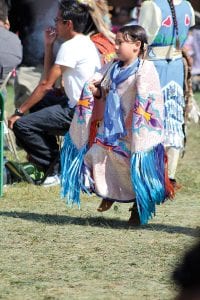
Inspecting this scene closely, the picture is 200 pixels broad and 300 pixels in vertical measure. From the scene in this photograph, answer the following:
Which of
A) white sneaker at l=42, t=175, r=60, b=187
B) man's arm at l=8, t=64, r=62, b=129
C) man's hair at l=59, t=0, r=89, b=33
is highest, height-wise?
man's hair at l=59, t=0, r=89, b=33

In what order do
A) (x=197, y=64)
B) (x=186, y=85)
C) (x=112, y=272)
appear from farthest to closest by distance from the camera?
(x=197, y=64)
(x=186, y=85)
(x=112, y=272)

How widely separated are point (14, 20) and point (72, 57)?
330 inches

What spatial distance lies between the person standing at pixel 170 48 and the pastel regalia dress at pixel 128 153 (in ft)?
3.55

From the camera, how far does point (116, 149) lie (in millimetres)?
5223

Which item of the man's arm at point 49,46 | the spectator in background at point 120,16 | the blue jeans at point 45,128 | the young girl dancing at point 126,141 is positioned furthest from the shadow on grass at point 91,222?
the spectator in background at point 120,16

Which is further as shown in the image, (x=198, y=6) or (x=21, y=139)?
(x=198, y=6)

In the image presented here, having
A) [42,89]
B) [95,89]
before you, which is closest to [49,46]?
[42,89]

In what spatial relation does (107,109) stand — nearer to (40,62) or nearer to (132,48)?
(132,48)

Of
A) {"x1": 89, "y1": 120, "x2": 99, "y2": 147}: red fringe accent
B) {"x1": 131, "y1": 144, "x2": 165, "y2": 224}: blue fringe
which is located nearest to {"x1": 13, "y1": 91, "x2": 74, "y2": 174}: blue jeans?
{"x1": 89, "y1": 120, "x2": 99, "y2": 147}: red fringe accent

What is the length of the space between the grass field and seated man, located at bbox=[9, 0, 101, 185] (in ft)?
1.58

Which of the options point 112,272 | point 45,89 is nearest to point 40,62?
point 45,89

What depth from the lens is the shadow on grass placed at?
5.38 meters

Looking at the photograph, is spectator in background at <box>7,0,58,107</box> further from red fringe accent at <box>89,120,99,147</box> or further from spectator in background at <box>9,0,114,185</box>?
red fringe accent at <box>89,120,99,147</box>

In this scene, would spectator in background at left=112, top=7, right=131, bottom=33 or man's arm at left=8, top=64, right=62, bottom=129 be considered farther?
spectator in background at left=112, top=7, right=131, bottom=33
